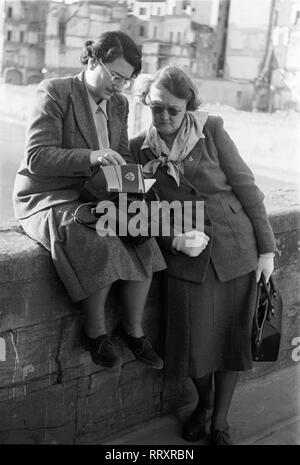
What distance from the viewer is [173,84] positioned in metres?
2.87

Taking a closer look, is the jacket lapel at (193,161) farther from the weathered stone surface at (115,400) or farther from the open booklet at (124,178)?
the weathered stone surface at (115,400)

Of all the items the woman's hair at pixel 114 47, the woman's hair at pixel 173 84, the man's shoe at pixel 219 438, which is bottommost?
the man's shoe at pixel 219 438

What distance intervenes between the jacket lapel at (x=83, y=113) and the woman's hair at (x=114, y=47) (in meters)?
0.15

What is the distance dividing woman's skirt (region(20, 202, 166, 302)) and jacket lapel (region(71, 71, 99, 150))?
1.10ft

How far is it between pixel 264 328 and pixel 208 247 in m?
0.54

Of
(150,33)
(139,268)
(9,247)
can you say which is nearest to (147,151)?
(139,268)

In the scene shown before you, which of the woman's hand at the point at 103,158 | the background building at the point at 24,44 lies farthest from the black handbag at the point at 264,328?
the background building at the point at 24,44

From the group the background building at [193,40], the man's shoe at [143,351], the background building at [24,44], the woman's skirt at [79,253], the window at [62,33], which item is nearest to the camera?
the woman's skirt at [79,253]

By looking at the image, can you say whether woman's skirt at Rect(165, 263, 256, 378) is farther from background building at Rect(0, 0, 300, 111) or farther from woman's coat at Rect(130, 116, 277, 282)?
background building at Rect(0, 0, 300, 111)

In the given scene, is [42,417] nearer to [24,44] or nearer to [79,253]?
[79,253]

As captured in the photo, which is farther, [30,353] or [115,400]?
[115,400]

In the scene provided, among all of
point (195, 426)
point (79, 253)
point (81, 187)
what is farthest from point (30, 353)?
point (195, 426)

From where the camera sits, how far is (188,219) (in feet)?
9.87

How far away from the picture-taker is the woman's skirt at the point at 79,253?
2.57 meters
